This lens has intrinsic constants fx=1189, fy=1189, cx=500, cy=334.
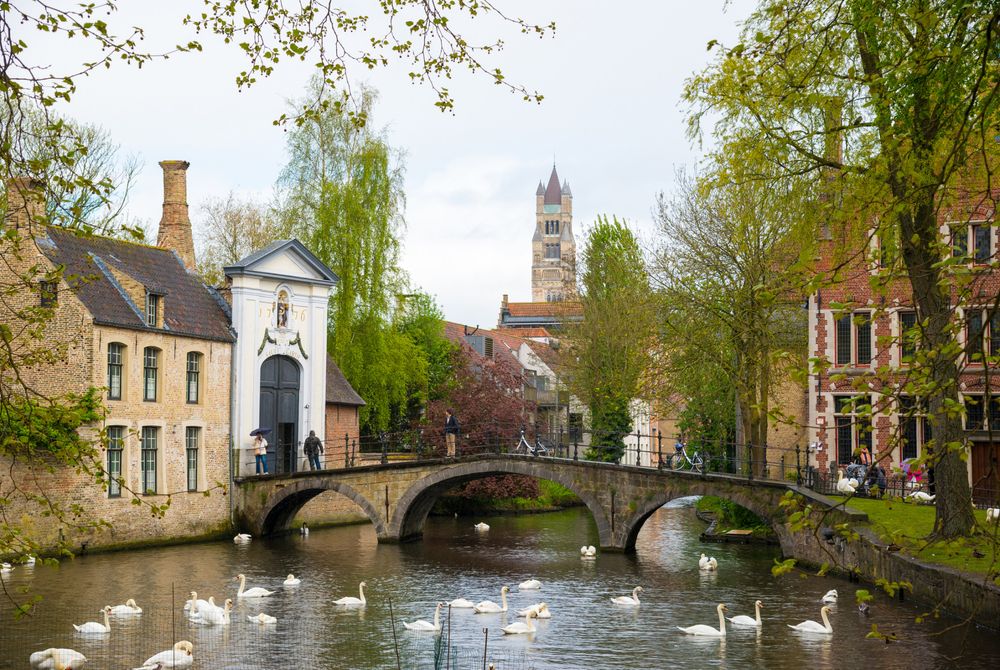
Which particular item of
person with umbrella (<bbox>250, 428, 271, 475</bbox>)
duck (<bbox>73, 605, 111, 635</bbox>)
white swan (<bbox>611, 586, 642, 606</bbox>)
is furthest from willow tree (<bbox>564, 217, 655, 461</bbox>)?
duck (<bbox>73, 605, 111, 635</bbox>)

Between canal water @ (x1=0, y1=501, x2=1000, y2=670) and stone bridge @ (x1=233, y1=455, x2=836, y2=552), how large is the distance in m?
0.95

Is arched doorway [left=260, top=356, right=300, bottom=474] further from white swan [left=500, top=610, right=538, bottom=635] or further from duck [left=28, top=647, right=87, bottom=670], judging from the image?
duck [left=28, top=647, right=87, bottom=670]

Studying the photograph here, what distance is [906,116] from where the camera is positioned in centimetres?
1027

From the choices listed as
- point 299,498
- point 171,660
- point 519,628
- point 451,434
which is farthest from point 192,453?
point 171,660

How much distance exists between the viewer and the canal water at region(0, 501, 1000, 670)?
15516 millimetres

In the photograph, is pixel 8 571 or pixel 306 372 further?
pixel 306 372

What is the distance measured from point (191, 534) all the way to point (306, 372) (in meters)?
6.02

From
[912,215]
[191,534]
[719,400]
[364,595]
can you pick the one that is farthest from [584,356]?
[912,215]

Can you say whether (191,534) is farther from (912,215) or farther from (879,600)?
(912,215)

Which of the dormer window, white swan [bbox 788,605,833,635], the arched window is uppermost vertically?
the dormer window

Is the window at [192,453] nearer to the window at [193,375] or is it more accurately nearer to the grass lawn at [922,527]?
the window at [193,375]

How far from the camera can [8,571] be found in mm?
21922

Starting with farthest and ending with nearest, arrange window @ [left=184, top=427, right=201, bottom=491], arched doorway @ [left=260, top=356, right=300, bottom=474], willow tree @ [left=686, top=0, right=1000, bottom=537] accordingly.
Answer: arched doorway @ [left=260, top=356, right=300, bottom=474]
window @ [left=184, top=427, right=201, bottom=491]
willow tree @ [left=686, top=0, right=1000, bottom=537]

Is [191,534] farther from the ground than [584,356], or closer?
closer
